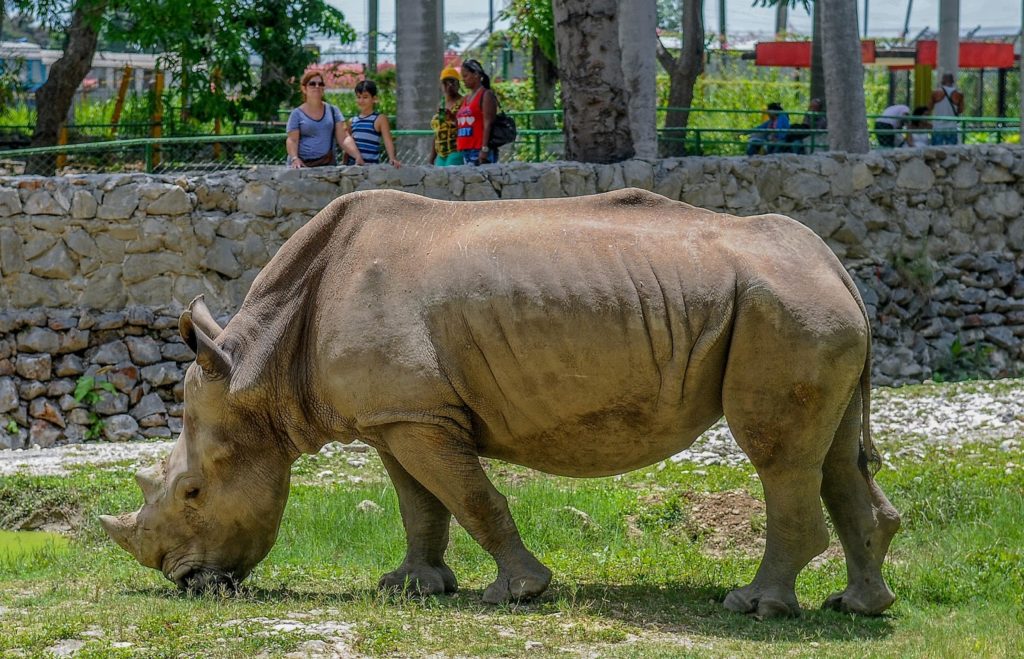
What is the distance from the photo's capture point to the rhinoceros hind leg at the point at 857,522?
7426 mm

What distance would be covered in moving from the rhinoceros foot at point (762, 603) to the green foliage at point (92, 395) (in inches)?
351

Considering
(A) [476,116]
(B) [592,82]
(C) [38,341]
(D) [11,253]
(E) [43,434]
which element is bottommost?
(E) [43,434]

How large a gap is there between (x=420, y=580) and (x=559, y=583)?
732 millimetres

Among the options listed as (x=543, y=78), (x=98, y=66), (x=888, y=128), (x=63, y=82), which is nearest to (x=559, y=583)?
(x=63, y=82)

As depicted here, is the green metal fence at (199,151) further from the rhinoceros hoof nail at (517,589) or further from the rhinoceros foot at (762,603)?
the rhinoceros foot at (762,603)

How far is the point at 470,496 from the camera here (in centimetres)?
738

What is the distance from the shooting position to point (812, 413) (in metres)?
6.96

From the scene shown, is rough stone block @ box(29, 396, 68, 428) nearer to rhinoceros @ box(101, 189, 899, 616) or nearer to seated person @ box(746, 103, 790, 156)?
rhinoceros @ box(101, 189, 899, 616)

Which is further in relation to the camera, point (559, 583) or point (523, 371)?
point (559, 583)

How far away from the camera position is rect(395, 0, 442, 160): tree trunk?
1692 cm

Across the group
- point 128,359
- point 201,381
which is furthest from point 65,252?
point 201,381

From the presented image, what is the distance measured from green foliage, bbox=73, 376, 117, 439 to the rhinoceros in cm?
717

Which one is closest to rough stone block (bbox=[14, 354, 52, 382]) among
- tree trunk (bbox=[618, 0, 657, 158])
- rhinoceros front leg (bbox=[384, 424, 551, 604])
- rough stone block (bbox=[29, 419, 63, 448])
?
rough stone block (bbox=[29, 419, 63, 448])

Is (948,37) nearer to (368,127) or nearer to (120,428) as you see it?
(368,127)
